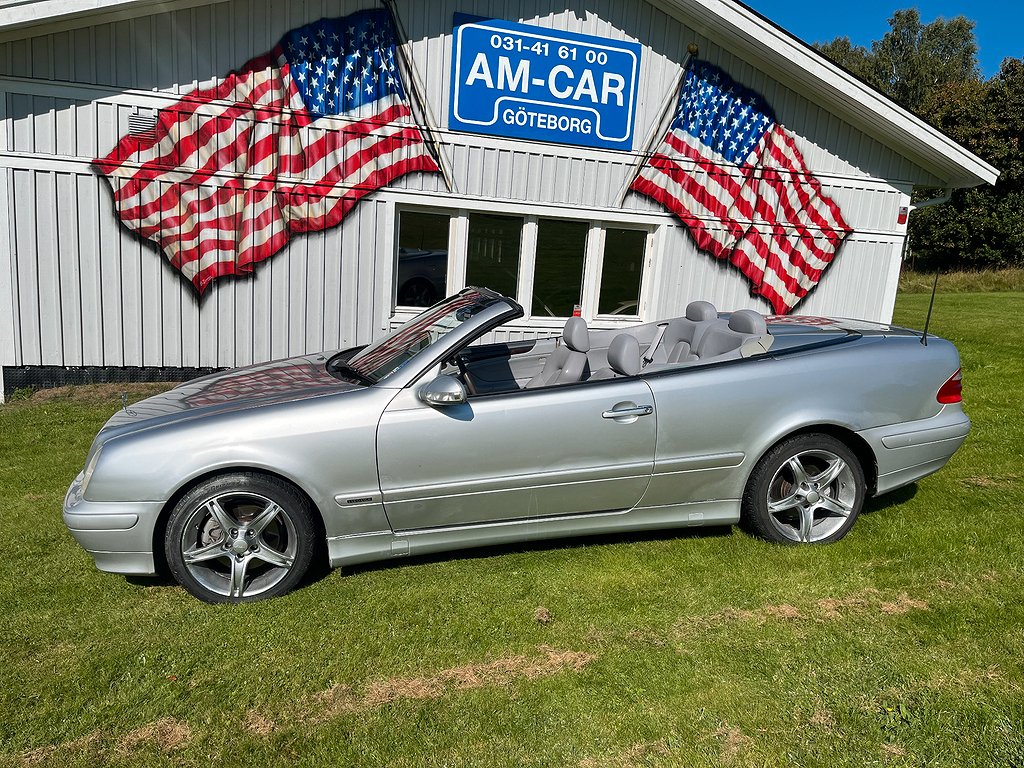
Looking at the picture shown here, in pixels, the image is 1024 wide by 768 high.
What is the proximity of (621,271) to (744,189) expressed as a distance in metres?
1.95

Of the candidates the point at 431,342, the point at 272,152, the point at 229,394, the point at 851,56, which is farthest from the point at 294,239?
the point at 851,56

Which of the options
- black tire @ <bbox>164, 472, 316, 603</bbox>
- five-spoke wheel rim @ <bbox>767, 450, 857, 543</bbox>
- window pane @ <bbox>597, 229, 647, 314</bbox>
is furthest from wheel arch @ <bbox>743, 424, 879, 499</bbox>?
window pane @ <bbox>597, 229, 647, 314</bbox>

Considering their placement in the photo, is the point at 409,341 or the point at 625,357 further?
the point at 409,341

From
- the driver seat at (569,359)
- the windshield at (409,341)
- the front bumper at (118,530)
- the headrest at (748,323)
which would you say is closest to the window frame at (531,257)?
the driver seat at (569,359)

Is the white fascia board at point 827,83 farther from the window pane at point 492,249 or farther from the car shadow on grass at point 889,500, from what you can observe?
the car shadow on grass at point 889,500

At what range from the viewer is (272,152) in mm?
8328

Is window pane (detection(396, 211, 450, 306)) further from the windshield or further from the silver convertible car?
the silver convertible car

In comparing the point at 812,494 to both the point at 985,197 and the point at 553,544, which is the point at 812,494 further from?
the point at 985,197

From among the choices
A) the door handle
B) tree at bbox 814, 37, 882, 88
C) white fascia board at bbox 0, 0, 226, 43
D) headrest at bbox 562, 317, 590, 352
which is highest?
tree at bbox 814, 37, 882, 88

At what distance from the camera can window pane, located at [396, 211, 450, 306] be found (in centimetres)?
901

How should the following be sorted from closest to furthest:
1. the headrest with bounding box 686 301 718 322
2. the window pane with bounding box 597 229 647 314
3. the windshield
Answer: the windshield
the headrest with bounding box 686 301 718 322
the window pane with bounding box 597 229 647 314

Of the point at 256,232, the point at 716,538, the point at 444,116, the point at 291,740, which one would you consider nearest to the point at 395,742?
the point at 291,740

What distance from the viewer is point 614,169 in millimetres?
9406

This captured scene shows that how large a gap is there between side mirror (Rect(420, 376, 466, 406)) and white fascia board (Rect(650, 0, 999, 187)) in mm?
7014
